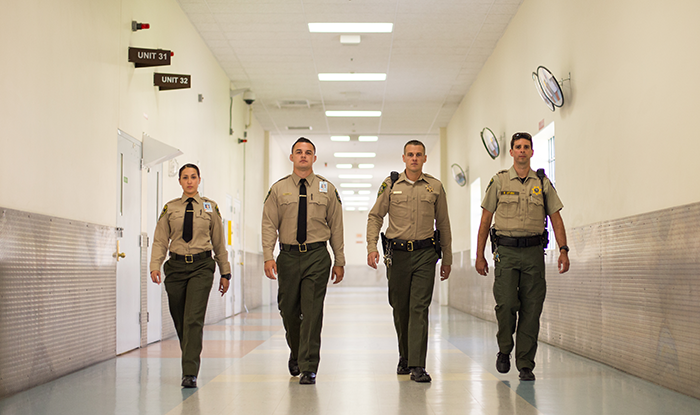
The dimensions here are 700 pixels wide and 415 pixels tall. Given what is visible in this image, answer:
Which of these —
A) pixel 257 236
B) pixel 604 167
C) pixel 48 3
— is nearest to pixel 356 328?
pixel 604 167

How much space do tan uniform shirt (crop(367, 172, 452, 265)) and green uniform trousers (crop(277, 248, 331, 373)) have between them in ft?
1.36

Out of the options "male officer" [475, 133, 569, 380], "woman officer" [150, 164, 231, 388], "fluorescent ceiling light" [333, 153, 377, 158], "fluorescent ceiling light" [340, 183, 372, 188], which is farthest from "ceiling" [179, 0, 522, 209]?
"fluorescent ceiling light" [340, 183, 372, 188]

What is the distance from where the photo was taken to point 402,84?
464 inches

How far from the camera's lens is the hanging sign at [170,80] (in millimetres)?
7094

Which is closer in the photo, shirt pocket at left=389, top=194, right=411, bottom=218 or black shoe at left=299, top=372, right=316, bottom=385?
black shoe at left=299, top=372, right=316, bottom=385

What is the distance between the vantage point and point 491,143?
31.5ft

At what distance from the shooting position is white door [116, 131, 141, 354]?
6207 millimetres

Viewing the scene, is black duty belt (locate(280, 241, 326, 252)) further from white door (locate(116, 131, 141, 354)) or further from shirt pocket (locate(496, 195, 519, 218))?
white door (locate(116, 131, 141, 354))

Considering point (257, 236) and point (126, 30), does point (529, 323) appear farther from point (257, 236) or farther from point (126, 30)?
point (257, 236)

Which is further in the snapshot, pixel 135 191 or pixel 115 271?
pixel 135 191

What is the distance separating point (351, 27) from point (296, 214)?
16.7ft

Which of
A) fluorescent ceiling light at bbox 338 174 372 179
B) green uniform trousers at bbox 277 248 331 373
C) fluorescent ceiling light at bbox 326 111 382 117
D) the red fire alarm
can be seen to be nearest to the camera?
green uniform trousers at bbox 277 248 331 373

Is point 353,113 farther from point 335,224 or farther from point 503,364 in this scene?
point 503,364

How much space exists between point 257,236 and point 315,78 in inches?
203
